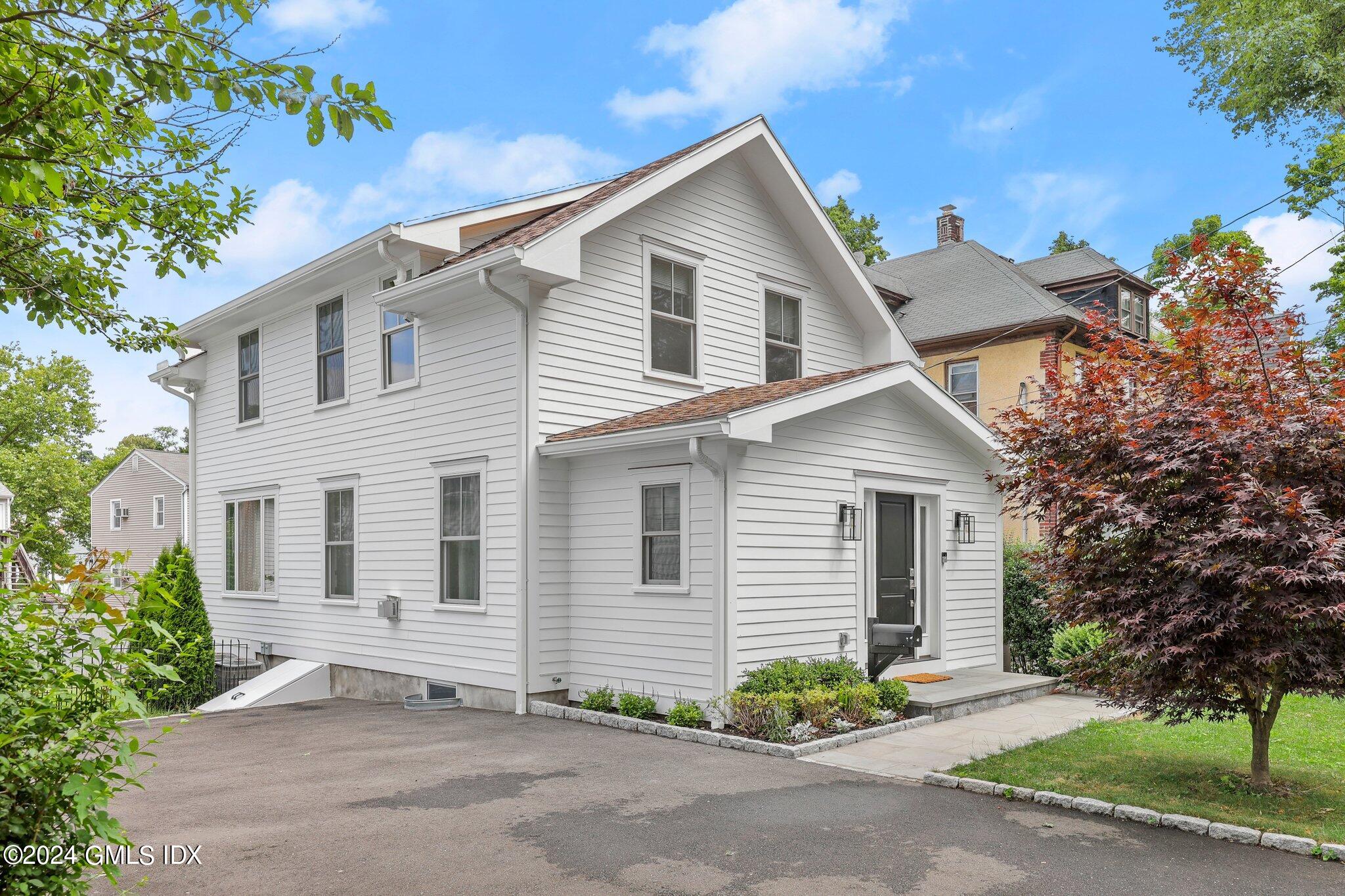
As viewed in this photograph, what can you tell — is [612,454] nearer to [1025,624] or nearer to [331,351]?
[331,351]

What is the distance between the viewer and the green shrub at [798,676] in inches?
363

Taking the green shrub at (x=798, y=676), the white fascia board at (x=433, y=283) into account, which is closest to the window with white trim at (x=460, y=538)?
the white fascia board at (x=433, y=283)

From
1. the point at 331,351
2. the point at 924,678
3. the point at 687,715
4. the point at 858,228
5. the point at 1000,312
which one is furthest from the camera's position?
the point at 858,228

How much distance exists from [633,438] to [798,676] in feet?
9.56

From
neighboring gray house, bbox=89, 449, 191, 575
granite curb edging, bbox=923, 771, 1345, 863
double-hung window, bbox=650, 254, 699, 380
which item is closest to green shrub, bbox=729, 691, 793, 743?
granite curb edging, bbox=923, 771, 1345, 863

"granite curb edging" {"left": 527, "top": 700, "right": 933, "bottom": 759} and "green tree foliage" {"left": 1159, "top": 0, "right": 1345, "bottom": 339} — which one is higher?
"green tree foliage" {"left": 1159, "top": 0, "right": 1345, "bottom": 339}

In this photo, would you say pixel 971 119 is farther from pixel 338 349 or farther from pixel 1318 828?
pixel 1318 828

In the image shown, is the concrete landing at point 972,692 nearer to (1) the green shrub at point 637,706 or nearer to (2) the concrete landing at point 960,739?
(2) the concrete landing at point 960,739

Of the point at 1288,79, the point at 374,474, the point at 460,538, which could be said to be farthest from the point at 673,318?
the point at 1288,79

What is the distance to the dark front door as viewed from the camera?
11.5 meters

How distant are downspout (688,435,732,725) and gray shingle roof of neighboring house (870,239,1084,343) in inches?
566

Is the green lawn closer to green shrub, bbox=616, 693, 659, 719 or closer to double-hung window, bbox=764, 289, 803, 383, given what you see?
green shrub, bbox=616, 693, 659, 719

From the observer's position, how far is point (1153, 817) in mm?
6184

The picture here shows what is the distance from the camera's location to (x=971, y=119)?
31438 millimetres
